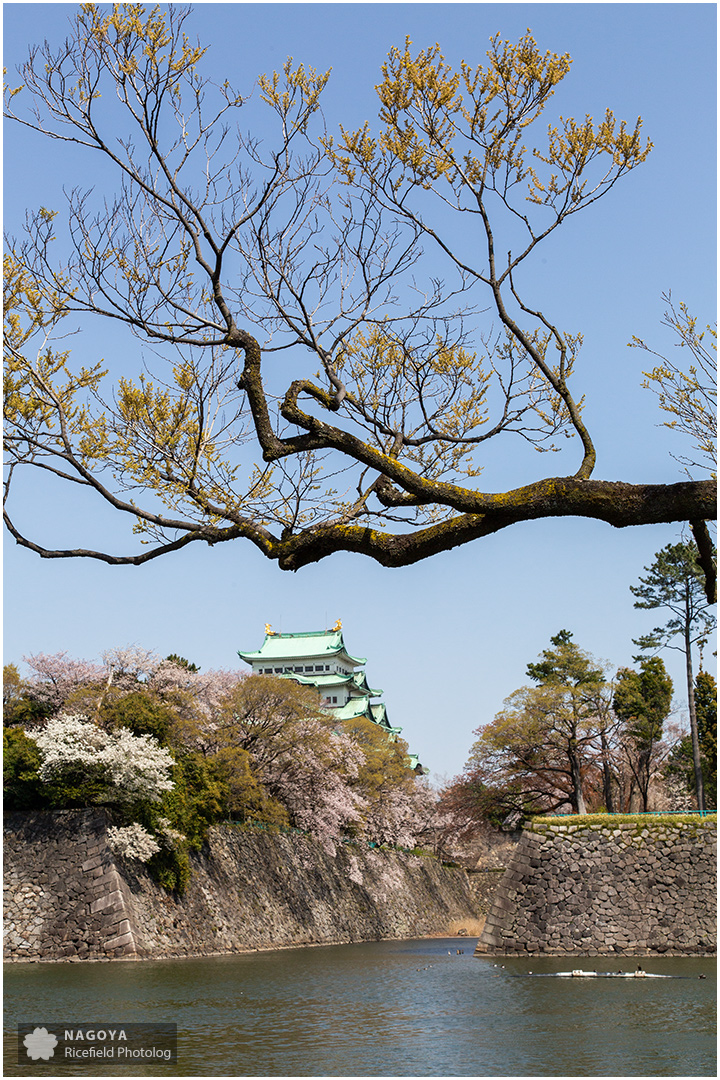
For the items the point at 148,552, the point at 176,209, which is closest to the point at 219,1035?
the point at 148,552

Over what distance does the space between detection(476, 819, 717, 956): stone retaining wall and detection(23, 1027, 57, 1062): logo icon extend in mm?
13683

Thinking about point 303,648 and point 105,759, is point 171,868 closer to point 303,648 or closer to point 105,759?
point 105,759

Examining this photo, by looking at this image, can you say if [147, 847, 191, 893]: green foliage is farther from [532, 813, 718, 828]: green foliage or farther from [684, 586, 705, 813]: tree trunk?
[684, 586, 705, 813]: tree trunk

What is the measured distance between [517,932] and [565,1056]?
41.1 feet

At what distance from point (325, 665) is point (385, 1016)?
3696 centimetres

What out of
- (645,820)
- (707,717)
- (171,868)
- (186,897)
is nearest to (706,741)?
(707,717)

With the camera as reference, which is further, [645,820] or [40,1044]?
[645,820]

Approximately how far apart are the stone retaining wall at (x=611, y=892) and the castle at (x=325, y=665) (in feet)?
84.4

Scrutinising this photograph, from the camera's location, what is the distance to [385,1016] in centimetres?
1282

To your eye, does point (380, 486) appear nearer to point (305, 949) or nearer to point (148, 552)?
point (148, 552)

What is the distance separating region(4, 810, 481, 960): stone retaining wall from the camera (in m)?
19.6

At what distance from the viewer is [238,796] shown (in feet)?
86.0

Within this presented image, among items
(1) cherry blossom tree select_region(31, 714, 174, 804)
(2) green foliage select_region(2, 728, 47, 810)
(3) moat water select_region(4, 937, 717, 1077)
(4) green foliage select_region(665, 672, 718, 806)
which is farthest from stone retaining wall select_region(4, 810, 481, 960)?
(4) green foliage select_region(665, 672, 718, 806)

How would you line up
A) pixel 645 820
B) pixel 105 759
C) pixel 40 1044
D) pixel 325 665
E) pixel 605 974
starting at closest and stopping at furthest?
pixel 40 1044
pixel 605 974
pixel 105 759
pixel 645 820
pixel 325 665
